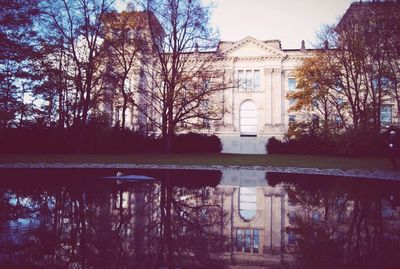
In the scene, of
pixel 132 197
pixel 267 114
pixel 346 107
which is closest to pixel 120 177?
pixel 132 197

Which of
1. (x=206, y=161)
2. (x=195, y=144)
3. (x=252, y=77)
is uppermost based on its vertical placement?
(x=252, y=77)

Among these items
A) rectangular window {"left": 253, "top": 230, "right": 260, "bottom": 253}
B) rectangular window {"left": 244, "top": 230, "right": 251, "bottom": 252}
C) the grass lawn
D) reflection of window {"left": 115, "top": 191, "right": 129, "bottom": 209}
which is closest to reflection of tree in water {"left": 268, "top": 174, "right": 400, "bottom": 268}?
rectangular window {"left": 253, "top": 230, "right": 260, "bottom": 253}

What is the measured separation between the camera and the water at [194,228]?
12.1 feet

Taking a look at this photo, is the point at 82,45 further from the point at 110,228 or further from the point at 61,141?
the point at 110,228

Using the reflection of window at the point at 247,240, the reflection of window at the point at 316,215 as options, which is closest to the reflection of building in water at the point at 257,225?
the reflection of window at the point at 247,240

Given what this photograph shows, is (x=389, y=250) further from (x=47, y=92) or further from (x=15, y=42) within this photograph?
(x=47, y=92)

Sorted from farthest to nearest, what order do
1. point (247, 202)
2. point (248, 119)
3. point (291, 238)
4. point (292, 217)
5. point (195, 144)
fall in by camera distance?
point (248, 119)
point (195, 144)
point (247, 202)
point (292, 217)
point (291, 238)

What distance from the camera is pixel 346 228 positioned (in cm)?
512

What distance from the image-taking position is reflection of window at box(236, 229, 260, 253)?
163 inches

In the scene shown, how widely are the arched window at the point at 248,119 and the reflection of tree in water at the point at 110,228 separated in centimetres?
3984

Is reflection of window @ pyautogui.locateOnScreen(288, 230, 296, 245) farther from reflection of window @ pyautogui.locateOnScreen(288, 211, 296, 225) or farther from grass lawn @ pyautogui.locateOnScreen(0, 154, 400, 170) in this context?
grass lawn @ pyautogui.locateOnScreen(0, 154, 400, 170)

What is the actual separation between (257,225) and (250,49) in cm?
4485

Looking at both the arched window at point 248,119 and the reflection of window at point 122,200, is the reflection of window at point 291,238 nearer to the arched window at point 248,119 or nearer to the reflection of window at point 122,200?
the reflection of window at point 122,200

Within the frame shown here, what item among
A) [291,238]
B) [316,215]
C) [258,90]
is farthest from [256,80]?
[291,238]
